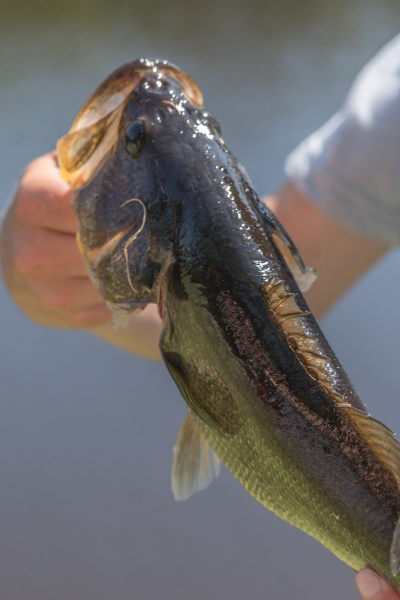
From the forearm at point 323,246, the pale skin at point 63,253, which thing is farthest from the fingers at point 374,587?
the forearm at point 323,246

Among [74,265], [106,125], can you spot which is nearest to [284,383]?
[106,125]

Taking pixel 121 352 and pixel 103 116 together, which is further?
pixel 121 352

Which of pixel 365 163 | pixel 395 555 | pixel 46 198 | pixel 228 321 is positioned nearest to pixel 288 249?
pixel 228 321

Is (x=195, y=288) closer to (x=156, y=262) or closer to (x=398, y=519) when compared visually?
(x=156, y=262)

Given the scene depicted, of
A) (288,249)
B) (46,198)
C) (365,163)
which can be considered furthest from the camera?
(365,163)

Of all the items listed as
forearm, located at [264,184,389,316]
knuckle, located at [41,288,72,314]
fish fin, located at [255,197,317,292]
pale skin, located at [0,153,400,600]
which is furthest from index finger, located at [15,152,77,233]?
forearm, located at [264,184,389,316]

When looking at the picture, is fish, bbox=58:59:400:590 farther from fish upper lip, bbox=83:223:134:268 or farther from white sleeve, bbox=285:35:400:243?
white sleeve, bbox=285:35:400:243

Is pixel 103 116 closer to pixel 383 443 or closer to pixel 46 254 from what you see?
pixel 46 254

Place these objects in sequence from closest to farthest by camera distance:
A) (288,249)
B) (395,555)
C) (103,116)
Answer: (395,555) → (288,249) → (103,116)
